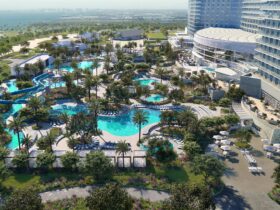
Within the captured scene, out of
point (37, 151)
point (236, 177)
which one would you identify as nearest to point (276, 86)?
point (236, 177)

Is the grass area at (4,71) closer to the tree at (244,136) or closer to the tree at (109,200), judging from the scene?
the tree at (109,200)

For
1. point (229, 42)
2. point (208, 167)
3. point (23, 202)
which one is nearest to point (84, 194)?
point (23, 202)

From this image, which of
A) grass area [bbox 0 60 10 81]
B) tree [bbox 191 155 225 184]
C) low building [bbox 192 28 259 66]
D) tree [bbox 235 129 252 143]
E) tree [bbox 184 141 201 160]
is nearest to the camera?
tree [bbox 191 155 225 184]

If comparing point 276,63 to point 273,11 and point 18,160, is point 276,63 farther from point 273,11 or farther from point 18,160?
point 18,160

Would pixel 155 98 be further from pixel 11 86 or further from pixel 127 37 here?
pixel 127 37

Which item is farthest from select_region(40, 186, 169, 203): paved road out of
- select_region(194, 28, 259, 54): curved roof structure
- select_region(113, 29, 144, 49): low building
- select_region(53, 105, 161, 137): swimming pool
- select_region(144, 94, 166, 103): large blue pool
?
select_region(113, 29, 144, 49): low building

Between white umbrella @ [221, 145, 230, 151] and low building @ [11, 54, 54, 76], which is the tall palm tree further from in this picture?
low building @ [11, 54, 54, 76]

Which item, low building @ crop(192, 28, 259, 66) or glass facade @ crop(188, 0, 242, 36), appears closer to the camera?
low building @ crop(192, 28, 259, 66)

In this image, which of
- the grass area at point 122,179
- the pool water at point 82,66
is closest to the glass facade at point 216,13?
the pool water at point 82,66
